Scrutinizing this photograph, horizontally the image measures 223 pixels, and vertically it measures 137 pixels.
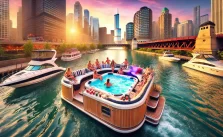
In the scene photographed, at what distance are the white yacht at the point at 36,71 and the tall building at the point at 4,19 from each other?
15545 cm

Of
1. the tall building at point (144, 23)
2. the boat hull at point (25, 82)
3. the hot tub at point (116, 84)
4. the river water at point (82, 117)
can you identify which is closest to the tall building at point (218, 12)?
the tall building at point (144, 23)

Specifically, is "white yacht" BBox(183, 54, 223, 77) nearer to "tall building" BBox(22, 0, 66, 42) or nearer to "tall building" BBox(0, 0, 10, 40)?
"tall building" BBox(22, 0, 66, 42)

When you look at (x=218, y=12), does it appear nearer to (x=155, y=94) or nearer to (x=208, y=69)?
(x=208, y=69)

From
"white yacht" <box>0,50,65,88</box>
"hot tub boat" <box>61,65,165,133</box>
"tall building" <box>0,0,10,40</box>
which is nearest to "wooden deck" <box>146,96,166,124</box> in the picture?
"hot tub boat" <box>61,65,165,133</box>

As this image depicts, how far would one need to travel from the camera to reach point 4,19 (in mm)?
144125

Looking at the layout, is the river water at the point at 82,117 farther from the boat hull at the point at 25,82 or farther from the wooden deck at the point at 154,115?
the boat hull at the point at 25,82

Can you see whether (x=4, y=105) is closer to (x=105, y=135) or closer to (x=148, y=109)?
(x=105, y=135)

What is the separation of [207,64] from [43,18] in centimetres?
17008

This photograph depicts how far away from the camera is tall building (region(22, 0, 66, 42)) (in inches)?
5999

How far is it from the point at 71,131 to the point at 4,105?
9.29 meters

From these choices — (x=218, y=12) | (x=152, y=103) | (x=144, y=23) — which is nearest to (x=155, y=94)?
(x=152, y=103)

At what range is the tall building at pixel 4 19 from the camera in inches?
5423

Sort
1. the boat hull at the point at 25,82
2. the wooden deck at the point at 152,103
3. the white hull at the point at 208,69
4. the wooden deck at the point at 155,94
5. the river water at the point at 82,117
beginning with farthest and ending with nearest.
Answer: the white hull at the point at 208,69
the boat hull at the point at 25,82
the wooden deck at the point at 155,94
the wooden deck at the point at 152,103
the river water at the point at 82,117

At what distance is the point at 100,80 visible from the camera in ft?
52.0
